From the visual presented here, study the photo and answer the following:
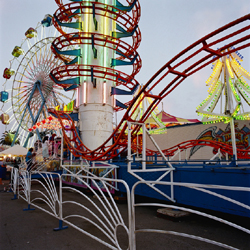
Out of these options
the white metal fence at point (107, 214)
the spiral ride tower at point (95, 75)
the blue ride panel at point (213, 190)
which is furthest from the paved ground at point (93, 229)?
the spiral ride tower at point (95, 75)

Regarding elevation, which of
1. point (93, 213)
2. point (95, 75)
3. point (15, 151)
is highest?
point (95, 75)

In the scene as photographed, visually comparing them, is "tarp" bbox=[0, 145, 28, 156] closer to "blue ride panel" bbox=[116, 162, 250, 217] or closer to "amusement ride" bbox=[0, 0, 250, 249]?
"amusement ride" bbox=[0, 0, 250, 249]

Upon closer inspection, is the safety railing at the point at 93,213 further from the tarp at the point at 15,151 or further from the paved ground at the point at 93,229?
the tarp at the point at 15,151

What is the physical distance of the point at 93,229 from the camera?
210 inches

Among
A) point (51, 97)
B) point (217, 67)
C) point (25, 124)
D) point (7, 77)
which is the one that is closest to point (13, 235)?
point (217, 67)

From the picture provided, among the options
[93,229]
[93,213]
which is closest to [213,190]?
[93,229]

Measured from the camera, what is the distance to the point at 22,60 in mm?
27812

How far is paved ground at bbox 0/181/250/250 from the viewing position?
4.30 meters

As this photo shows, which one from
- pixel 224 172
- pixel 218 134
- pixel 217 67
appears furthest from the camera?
pixel 218 134

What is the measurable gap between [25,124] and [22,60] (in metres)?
7.89

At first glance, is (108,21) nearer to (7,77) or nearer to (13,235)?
(13,235)

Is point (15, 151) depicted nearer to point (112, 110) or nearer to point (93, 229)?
point (112, 110)

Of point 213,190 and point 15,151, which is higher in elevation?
point 15,151

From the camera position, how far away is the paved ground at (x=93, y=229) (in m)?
4.30
